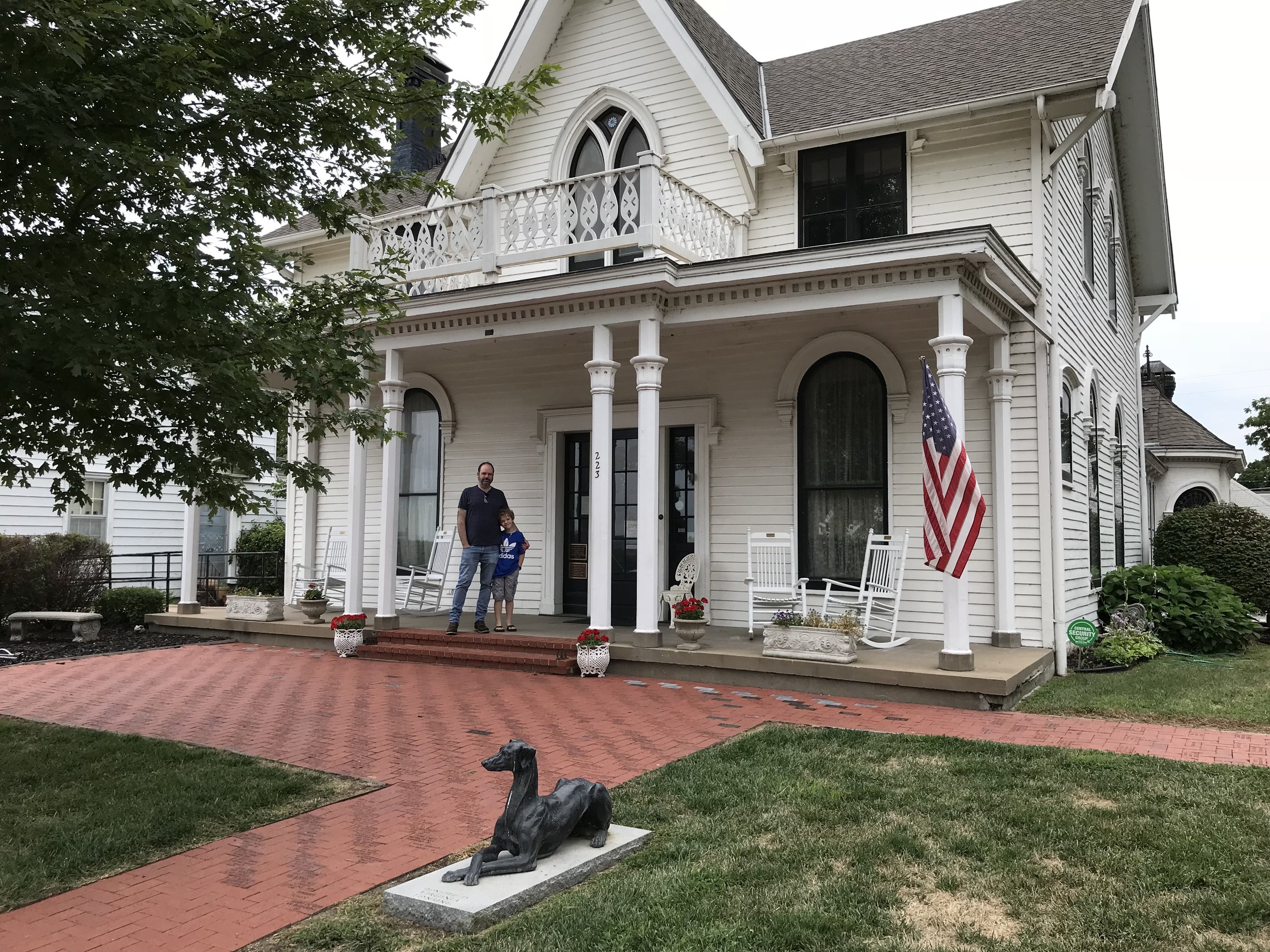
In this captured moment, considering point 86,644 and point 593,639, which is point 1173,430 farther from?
point 86,644

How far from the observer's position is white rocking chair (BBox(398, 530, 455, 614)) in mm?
12922

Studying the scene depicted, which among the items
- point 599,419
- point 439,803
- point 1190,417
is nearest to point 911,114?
point 599,419

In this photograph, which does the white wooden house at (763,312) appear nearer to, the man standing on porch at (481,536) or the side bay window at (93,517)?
the man standing on porch at (481,536)

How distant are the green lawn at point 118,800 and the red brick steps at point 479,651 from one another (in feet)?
12.4

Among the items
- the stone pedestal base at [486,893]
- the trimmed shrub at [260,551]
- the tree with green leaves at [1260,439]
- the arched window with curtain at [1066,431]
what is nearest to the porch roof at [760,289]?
the arched window with curtain at [1066,431]

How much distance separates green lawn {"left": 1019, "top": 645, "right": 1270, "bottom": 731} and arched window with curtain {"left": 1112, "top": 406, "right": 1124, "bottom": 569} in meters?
4.20

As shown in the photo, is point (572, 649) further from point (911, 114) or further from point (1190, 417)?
point (1190, 417)

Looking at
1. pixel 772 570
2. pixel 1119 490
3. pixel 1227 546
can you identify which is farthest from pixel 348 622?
pixel 1227 546

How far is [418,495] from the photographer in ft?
45.9

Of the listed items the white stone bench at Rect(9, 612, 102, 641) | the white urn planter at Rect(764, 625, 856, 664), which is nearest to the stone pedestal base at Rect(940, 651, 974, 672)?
the white urn planter at Rect(764, 625, 856, 664)

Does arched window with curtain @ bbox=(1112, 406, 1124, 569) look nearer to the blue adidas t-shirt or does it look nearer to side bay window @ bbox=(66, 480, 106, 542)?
the blue adidas t-shirt

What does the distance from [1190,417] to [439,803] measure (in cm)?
2412

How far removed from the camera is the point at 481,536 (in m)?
10.6

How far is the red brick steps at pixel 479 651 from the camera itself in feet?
32.2
